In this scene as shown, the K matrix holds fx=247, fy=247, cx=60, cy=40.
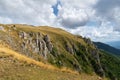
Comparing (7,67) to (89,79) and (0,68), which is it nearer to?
(0,68)

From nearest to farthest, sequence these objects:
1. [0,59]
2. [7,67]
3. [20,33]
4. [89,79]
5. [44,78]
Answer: [44,78]
[7,67]
[89,79]
[0,59]
[20,33]

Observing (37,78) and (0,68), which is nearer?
(37,78)

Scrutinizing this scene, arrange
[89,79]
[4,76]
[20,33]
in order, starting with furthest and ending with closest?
1. [20,33]
2. [89,79]
3. [4,76]

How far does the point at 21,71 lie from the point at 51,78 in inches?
148

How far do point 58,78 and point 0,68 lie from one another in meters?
6.85

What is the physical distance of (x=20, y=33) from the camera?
19262 centimetres

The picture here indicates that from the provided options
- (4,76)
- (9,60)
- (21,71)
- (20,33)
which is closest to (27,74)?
(21,71)

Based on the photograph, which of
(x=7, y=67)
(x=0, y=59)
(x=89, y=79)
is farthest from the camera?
(x=0, y=59)

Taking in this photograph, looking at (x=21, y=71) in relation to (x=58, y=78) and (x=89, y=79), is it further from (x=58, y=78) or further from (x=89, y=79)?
(x=89, y=79)

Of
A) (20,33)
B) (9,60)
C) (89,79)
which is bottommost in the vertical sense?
(89,79)

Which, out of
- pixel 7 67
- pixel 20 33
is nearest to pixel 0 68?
pixel 7 67

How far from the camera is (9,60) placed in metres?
35.3

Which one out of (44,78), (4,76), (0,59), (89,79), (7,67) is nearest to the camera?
(4,76)

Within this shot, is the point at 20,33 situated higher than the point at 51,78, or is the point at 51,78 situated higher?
the point at 20,33
